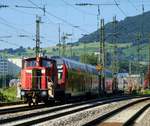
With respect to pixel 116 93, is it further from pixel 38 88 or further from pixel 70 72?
pixel 38 88

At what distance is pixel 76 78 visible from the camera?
1639 inches

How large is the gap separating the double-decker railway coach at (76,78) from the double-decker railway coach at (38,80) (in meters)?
1.75

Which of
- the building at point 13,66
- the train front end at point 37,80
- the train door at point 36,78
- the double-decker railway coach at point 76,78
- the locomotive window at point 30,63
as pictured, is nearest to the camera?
the train front end at point 37,80

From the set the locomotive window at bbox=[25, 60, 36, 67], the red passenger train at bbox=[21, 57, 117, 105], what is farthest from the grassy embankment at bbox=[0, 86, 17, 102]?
the locomotive window at bbox=[25, 60, 36, 67]

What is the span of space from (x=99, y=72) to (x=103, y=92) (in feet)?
13.5

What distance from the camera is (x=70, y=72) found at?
126ft

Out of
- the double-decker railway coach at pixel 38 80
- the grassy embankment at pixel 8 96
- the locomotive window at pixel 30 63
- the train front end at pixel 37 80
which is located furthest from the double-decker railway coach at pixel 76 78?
the grassy embankment at pixel 8 96

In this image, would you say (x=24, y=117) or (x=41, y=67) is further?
(x=41, y=67)

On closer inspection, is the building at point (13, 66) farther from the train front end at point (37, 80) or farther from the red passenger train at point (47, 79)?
the train front end at point (37, 80)

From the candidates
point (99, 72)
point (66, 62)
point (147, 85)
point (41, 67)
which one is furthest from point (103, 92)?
point (147, 85)

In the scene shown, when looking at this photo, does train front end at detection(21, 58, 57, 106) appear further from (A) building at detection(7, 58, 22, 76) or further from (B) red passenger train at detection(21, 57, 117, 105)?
(A) building at detection(7, 58, 22, 76)

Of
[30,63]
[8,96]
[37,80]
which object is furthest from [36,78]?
[8,96]

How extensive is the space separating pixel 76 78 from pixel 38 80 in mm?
8021

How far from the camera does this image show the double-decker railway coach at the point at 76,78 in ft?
120
